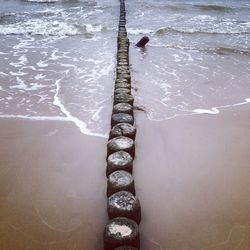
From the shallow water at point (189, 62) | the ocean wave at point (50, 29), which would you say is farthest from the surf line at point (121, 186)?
the ocean wave at point (50, 29)

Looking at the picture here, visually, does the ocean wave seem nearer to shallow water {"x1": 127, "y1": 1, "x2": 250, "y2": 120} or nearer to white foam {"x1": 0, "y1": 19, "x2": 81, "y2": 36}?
white foam {"x1": 0, "y1": 19, "x2": 81, "y2": 36}

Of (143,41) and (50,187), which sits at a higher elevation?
(143,41)

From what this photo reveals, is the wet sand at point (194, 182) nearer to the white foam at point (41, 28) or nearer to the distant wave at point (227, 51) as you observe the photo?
the distant wave at point (227, 51)

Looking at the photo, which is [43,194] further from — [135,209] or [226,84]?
[226,84]

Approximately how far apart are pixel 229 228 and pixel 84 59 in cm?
570

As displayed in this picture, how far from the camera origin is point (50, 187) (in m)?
3.31

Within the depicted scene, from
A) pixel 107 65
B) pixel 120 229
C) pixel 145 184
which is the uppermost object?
pixel 120 229

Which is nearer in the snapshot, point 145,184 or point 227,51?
point 145,184

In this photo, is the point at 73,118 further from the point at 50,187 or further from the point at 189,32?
the point at 189,32

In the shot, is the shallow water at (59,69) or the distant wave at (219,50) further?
the distant wave at (219,50)

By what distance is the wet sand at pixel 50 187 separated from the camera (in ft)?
9.09

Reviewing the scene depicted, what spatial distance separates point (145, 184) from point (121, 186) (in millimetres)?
554

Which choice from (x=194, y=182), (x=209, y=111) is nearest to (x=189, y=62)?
(x=209, y=111)

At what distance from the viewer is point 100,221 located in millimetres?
2939
